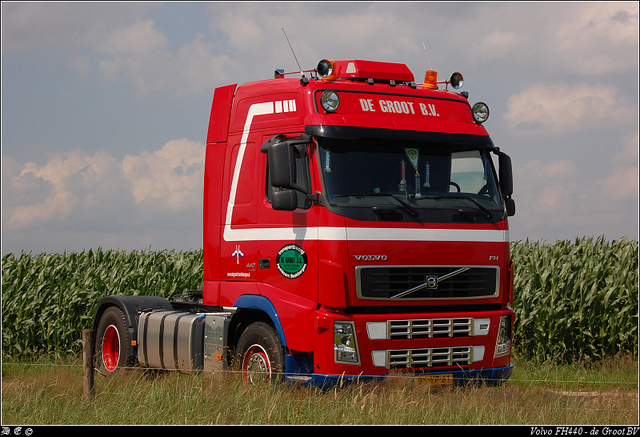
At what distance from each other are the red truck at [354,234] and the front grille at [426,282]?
0.6 inches

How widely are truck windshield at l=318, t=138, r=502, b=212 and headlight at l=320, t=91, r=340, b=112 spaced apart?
0.42m

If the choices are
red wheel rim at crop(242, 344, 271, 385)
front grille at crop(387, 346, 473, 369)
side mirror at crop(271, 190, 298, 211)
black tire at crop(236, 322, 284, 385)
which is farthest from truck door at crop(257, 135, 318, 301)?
front grille at crop(387, 346, 473, 369)

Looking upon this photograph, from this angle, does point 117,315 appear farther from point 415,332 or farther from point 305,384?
point 415,332

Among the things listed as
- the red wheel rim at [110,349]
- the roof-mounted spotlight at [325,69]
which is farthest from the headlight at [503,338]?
the red wheel rim at [110,349]

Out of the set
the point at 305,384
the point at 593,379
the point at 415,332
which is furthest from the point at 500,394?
the point at 593,379

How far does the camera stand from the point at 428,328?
837cm

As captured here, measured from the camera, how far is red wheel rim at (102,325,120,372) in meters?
12.0

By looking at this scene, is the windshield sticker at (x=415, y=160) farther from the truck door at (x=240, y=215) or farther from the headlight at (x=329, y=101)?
the truck door at (x=240, y=215)

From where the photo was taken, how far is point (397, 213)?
8.27 m

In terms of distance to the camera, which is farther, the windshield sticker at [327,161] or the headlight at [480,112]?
the headlight at [480,112]

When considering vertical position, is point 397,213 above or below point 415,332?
above

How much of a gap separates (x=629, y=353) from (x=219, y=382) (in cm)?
824

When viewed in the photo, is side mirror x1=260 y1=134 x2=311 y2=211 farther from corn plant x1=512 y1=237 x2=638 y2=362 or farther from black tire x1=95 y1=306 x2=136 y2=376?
corn plant x1=512 y1=237 x2=638 y2=362

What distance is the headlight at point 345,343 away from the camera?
316 inches
